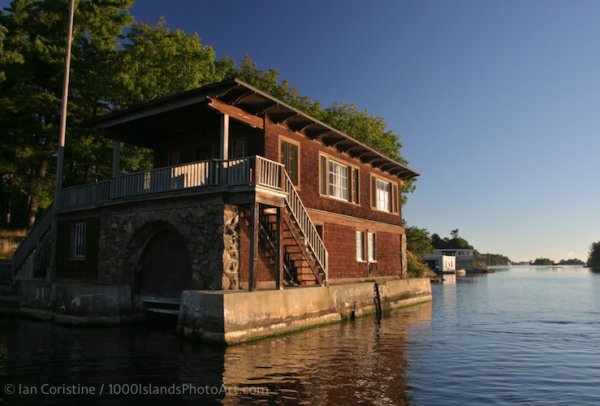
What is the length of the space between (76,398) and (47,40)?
30.3m

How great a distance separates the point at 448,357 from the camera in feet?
44.4

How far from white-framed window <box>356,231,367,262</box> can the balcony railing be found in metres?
10.00

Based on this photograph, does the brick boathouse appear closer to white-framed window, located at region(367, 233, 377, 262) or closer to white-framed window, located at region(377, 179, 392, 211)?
white-framed window, located at region(367, 233, 377, 262)

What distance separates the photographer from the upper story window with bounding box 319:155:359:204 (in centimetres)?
2330

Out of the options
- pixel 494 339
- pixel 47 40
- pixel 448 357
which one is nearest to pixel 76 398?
pixel 448 357

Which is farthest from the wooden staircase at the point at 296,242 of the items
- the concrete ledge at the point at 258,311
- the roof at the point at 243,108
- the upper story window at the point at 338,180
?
the upper story window at the point at 338,180

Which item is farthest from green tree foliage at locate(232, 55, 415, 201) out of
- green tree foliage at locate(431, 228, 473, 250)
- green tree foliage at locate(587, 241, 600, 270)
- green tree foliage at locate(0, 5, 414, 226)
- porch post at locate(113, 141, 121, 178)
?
green tree foliage at locate(587, 241, 600, 270)

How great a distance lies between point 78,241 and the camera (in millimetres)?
22891

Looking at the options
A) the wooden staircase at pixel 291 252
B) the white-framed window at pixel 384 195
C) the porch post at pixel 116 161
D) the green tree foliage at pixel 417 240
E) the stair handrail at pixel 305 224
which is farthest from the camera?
the green tree foliage at pixel 417 240

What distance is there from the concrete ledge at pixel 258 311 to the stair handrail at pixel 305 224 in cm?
127

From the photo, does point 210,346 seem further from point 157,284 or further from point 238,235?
point 157,284

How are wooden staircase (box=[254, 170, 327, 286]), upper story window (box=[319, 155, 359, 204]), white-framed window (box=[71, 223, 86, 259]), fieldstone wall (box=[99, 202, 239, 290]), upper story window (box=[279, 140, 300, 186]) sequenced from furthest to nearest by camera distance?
upper story window (box=[319, 155, 359, 204]) → white-framed window (box=[71, 223, 86, 259]) → upper story window (box=[279, 140, 300, 186]) → wooden staircase (box=[254, 170, 327, 286]) → fieldstone wall (box=[99, 202, 239, 290])

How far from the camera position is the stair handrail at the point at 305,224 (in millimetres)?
18114

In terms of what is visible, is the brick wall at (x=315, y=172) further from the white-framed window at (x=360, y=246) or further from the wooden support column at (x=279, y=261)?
the wooden support column at (x=279, y=261)
